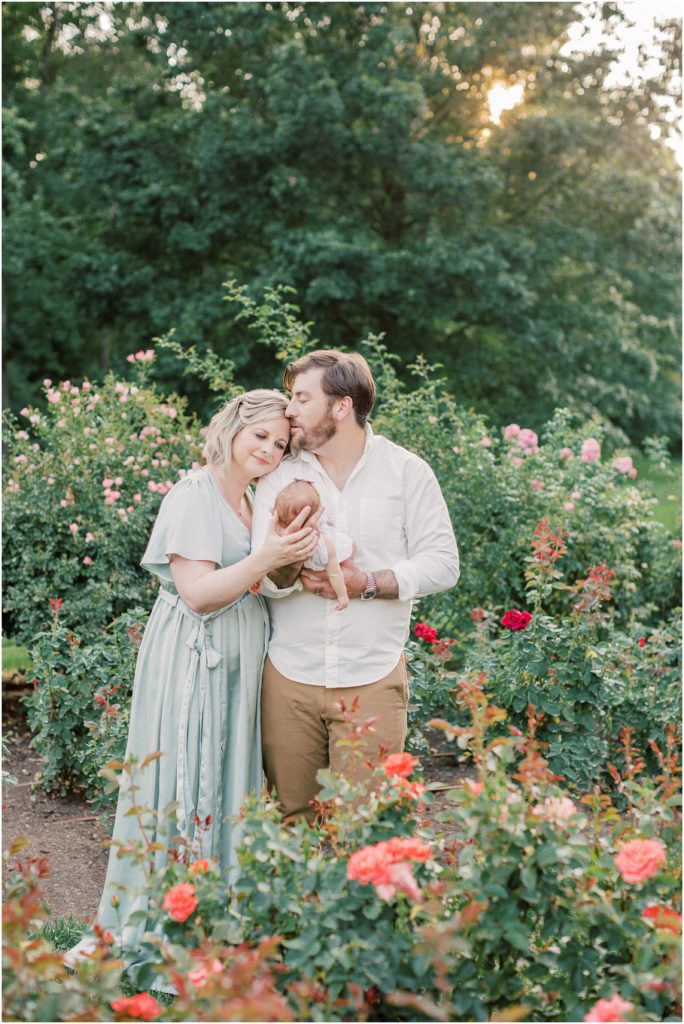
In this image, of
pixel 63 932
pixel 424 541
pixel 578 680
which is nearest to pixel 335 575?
pixel 424 541

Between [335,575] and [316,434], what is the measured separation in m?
0.45

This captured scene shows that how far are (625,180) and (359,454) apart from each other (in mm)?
14994

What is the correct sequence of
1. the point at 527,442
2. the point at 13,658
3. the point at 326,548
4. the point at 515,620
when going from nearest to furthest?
the point at 326,548
the point at 515,620
the point at 527,442
the point at 13,658

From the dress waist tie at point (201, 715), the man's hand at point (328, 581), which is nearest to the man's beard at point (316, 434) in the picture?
the man's hand at point (328, 581)

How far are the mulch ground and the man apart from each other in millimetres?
697

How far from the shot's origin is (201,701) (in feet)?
9.78

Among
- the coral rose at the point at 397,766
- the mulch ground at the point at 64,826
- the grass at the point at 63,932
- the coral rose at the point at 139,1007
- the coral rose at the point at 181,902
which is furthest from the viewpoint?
the mulch ground at the point at 64,826

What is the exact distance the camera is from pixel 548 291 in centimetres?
1733

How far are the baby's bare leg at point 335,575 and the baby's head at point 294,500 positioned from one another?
12 centimetres

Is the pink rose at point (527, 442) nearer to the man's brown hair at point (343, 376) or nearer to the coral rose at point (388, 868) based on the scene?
the man's brown hair at point (343, 376)

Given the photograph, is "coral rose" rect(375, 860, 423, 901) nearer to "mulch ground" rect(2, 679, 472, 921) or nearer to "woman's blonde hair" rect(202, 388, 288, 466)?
"woman's blonde hair" rect(202, 388, 288, 466)

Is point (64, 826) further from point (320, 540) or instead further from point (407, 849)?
point (407, 849)

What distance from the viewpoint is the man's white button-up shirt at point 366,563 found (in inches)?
117

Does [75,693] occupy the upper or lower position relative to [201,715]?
lower
